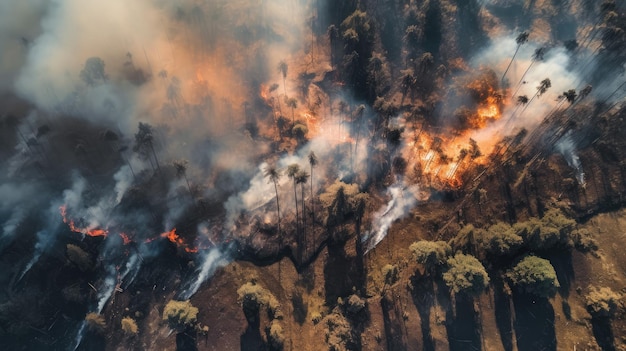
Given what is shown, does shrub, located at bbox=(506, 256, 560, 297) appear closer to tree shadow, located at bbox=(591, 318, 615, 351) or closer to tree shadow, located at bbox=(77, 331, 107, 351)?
tree shadow, located at bbox=(591, 318, 615, 351)

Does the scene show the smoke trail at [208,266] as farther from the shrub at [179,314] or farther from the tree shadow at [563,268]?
the tree shadow at [563,268]

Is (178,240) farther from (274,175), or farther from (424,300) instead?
(424,300)

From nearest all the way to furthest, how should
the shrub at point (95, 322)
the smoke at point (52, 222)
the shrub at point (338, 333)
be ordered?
the shrub at point (338, 333) → the shrub at point (95, 322) → the smoke at point (52, 222)

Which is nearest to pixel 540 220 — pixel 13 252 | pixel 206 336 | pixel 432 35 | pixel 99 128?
pixel 432 35

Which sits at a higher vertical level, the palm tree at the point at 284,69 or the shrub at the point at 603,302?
→ the palm tree at the point at 284,69

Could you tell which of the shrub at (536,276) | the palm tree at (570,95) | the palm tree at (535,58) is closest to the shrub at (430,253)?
the shrub at (536,276)

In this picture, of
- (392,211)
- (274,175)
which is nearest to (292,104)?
(274,175)

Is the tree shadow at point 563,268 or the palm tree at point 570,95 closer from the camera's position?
the tree shadow at point 563,268
